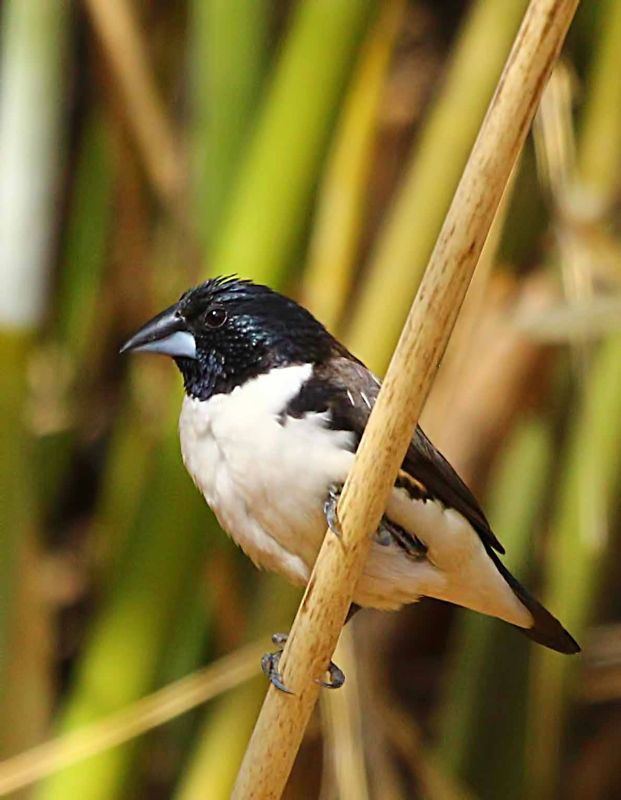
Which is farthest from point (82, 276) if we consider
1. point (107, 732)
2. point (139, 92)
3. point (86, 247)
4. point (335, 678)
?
point (335, 678)

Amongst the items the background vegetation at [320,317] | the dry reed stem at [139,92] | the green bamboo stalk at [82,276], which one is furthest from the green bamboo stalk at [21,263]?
the green bamboo stalk at [82,276]

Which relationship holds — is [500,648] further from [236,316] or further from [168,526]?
[236,316]

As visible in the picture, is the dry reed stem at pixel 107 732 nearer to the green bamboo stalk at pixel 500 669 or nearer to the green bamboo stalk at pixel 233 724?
the green bamboo stalk at pixel 233 724

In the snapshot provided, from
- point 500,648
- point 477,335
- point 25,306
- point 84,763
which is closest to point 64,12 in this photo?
point 25,306

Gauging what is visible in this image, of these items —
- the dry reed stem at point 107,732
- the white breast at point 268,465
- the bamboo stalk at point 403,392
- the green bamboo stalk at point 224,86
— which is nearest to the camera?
the bamboo stalk at point 403,392

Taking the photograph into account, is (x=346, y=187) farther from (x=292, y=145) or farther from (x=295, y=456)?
(x=295, y=456)

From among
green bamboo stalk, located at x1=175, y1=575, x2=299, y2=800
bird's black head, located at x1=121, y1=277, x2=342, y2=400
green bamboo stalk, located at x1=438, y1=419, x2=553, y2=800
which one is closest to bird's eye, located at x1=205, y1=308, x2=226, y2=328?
bird's black head, located at x1=121, y1=277, x2=342, y2=400
